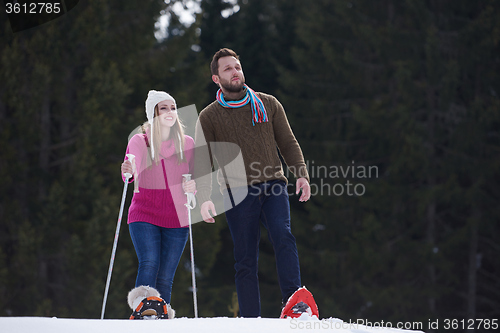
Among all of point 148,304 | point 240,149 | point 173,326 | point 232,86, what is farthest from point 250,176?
point 173,326

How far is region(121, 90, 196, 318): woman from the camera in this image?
4.20 m

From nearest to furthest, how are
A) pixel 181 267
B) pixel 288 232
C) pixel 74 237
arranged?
pixel 288 232, pixel 74 237, pixel 181 267

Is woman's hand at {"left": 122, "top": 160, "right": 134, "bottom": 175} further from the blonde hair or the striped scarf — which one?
the striped scarf

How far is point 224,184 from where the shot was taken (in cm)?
417

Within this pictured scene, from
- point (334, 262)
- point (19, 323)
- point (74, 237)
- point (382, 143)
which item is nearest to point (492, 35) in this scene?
point (382, 143)

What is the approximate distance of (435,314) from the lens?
16.9 metres

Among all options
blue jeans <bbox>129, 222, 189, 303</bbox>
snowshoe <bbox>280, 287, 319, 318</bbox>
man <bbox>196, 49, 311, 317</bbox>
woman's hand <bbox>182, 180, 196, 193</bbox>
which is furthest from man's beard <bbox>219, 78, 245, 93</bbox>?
snowshoe <bbox>280, 287, 319, 318</bbox>

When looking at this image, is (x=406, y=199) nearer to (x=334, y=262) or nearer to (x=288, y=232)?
(x=334, y=262)

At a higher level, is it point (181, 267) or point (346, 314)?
point (181, 267)

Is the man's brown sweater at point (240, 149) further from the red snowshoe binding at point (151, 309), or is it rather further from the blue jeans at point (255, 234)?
the red snowshoe binding at point (151, 309)

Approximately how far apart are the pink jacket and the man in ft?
0.70

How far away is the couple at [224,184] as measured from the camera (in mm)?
4027

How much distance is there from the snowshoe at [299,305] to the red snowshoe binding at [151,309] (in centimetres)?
77

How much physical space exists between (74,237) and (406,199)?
9.25 m
